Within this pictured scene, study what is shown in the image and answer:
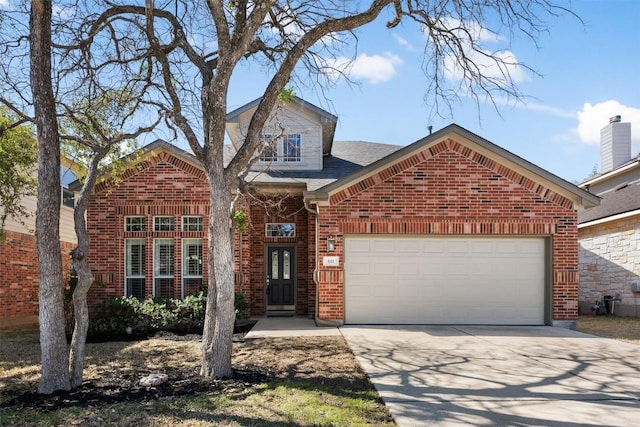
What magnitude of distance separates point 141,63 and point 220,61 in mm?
2605

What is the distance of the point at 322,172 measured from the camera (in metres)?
14.4

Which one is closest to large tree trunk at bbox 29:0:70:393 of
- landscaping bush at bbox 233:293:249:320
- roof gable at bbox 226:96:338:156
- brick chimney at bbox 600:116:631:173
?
landscaping bush at bbox 233:293:249:320

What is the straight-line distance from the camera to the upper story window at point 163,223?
42.3ft

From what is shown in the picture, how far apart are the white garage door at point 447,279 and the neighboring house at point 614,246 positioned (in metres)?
4.76

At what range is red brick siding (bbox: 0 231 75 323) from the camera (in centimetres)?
1421

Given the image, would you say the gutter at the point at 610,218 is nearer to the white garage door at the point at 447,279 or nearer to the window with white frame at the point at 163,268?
the white garage door at the point at 447,279

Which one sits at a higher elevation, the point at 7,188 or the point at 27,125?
the point at 27,125

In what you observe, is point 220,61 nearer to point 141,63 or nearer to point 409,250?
point 141,63

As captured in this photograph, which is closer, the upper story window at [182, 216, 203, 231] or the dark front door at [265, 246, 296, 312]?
the upper story window at [182, 216, 203, 231]

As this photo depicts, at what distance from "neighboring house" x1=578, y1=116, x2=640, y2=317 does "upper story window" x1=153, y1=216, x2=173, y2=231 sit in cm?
1310

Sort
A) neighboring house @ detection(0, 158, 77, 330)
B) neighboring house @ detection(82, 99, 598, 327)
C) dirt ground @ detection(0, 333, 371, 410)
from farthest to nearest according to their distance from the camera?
1. neighboring house @ detection(0, 158, 77, 330)
2. neighboring house @ detection(82, 99, 598, 327)
3. dirt ground @ detection(0, 333, 371, 410)

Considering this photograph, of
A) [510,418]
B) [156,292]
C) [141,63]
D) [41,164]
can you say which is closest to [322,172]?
[156,292]

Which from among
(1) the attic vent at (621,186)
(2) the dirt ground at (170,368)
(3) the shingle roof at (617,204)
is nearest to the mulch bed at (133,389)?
(2) the dirt ground at (170,368)

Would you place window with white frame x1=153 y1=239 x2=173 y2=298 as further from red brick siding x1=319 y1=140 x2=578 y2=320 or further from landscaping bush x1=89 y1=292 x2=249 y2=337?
red brick siding x1=319 y1=140 x2=578 y2=320
